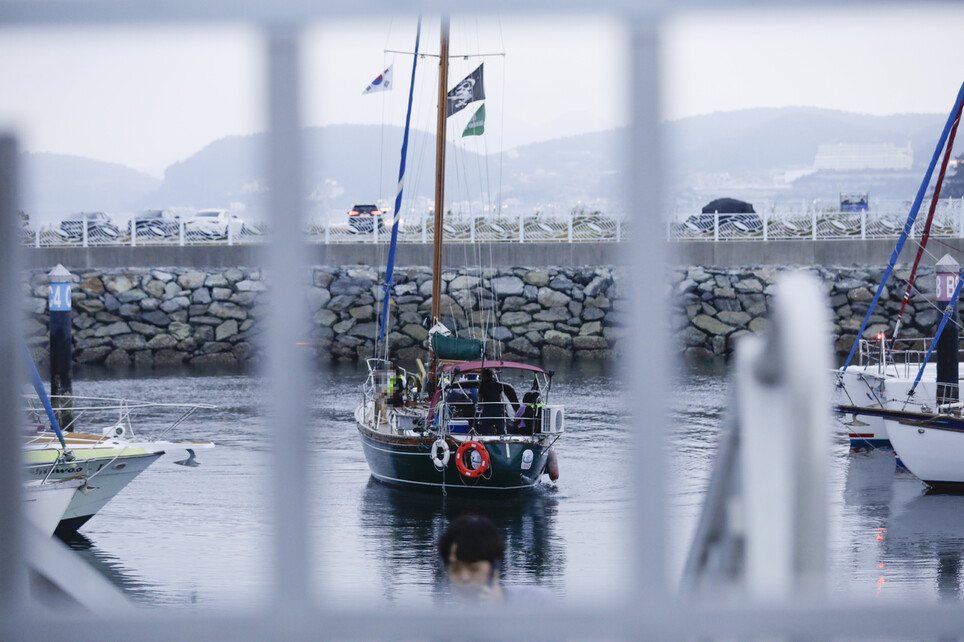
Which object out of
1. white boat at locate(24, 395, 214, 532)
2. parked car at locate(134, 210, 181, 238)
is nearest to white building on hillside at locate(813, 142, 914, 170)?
white boat at locate(24, 395, 214, 532)

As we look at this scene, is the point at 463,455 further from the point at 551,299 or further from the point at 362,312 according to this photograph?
the point at 551,299

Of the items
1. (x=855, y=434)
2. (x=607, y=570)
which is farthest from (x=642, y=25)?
(x=855, y=434)

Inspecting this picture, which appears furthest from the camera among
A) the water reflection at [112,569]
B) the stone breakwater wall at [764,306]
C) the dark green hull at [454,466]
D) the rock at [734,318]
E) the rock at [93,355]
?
the rock at [734,318]

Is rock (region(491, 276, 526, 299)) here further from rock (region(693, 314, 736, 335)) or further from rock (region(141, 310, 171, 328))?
rock (region(141, 310, 171, 328))

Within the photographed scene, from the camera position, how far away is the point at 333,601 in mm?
1562

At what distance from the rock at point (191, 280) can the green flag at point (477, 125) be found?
14150mm

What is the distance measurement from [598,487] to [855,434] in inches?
180

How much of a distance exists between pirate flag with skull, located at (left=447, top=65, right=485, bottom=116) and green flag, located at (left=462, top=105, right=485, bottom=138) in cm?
22

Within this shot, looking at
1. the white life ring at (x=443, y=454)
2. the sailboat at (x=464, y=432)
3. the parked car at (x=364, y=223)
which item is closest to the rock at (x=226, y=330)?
the parked car at (x=364, y=223)

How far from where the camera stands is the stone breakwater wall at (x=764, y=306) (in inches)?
1024

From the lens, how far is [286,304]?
1568 mm

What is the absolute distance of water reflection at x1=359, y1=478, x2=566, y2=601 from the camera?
931cm

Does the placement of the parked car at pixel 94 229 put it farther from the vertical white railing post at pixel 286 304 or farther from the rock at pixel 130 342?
the vertical white railing post at pixel 286 304

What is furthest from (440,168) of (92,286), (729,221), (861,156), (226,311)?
(861,156)
